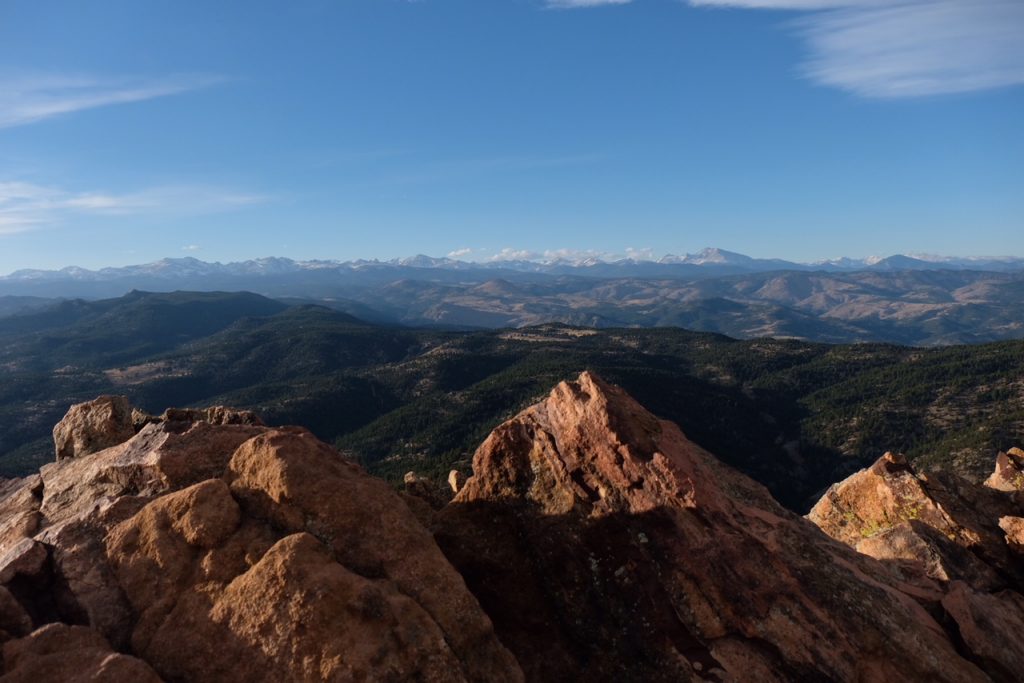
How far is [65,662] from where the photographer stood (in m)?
14.3

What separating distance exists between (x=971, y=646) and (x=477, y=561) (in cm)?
2031

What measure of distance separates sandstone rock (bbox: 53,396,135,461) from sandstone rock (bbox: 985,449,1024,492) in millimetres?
59346

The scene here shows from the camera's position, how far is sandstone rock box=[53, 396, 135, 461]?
29453mm

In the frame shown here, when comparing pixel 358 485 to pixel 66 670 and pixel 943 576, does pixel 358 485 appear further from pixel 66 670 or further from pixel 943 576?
pixel 943 576

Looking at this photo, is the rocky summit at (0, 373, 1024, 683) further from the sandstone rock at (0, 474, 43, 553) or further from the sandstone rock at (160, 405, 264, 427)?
the sandstone rock at (160, 405, 264, 427)

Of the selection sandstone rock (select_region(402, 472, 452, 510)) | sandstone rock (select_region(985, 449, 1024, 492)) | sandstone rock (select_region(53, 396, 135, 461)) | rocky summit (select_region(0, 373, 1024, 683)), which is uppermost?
sandstone rock (select_region(53, 396, 135, 461))

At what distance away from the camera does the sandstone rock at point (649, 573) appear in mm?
20266

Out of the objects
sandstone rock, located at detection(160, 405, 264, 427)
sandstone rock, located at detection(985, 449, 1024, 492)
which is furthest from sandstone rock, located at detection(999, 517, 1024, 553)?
sandstone rock, located at detection(160, 405, 264, 427)

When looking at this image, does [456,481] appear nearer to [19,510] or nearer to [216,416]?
[216,416]

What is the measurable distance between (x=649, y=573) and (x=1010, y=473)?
3983 cm

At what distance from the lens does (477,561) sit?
Answer: 78.6ft

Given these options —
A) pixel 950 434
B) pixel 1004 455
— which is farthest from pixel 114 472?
pixel 950 434

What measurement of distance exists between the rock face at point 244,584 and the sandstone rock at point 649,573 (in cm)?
477

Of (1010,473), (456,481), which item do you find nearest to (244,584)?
(456,481)
